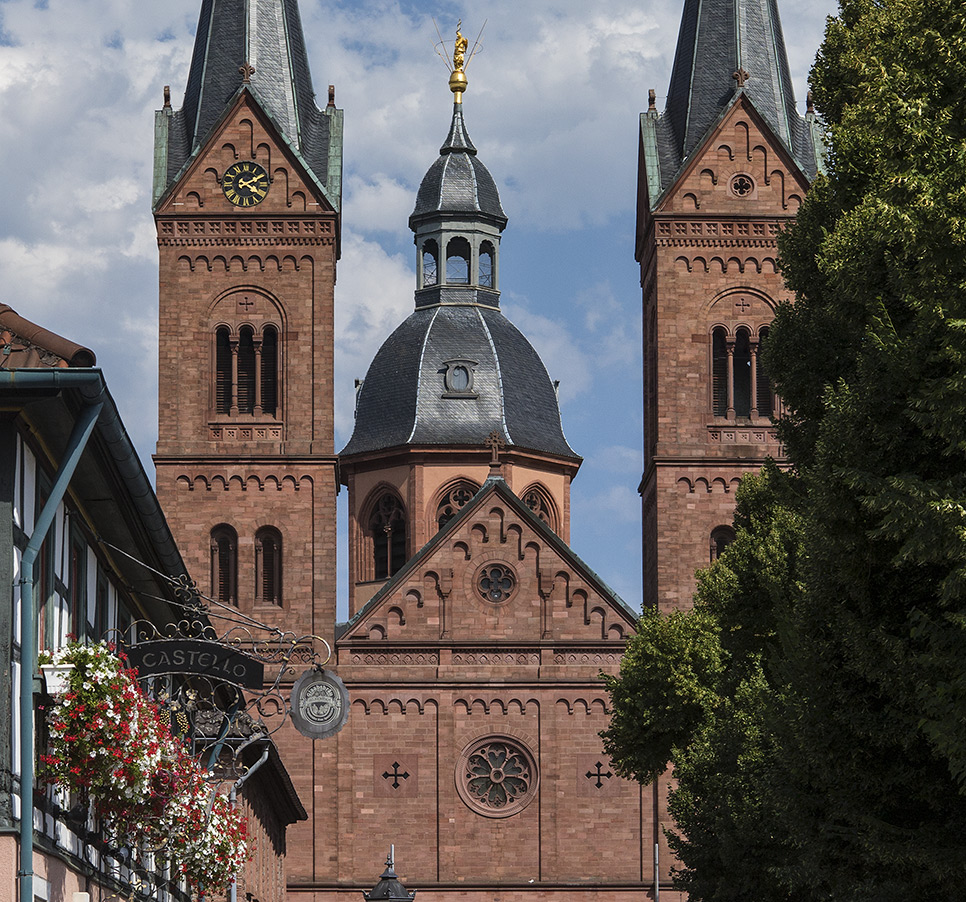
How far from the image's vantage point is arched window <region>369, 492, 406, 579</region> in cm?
6612

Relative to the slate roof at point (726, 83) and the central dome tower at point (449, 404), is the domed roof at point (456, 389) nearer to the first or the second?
the central dome tower at point (449, 404)

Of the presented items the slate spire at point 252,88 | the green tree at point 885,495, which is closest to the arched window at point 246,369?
the slate spire at point 252,88

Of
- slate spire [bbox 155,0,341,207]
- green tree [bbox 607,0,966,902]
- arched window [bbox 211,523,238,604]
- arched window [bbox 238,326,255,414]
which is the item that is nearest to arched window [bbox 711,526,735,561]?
arched window [bbox 211,523,238,604]

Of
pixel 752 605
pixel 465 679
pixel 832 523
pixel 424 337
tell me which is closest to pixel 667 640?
pixel 752 605

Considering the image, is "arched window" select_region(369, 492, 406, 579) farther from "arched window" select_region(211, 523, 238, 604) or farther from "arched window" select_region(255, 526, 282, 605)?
"arched window" select_region(211, 523, 238, 604)

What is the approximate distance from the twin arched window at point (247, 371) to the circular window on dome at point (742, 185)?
12.1m

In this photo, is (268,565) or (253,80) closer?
(268,565)

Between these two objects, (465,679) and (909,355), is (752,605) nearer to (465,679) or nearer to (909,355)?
(909,355)

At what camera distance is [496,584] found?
54.2 meters

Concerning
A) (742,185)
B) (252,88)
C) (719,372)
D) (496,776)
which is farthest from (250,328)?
(742,185)

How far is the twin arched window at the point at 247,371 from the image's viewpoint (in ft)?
177

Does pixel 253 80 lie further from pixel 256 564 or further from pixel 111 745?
pixel 111 745

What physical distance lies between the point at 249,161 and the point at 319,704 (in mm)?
34332

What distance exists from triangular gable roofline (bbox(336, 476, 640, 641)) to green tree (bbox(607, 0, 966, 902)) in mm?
33145
